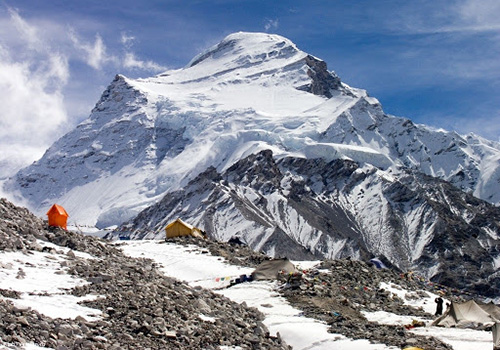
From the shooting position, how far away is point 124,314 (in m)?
25.1

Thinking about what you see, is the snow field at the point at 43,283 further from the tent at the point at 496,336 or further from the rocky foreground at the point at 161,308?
the tent at the point at 496,336

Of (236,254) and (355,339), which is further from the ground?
(236,254)

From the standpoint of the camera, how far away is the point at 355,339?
29.3 metres

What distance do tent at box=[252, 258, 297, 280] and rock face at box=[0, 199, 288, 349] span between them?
7.53 metres

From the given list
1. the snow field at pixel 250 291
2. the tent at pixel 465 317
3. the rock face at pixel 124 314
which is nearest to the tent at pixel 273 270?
the snow field at pixel 250 291

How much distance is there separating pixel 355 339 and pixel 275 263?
1509 centimetres

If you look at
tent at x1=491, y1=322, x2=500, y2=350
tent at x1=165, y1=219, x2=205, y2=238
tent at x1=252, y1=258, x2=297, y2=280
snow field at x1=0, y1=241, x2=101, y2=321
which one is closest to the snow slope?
tent at x1=491, y1=322, x2=500, y2=350

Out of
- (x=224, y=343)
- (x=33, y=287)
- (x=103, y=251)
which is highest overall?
(x=103, y=251)

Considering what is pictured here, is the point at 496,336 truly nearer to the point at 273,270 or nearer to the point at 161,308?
the point at 161,308

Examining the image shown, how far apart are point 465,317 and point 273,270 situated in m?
12.2

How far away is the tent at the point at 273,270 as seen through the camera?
42.6 m

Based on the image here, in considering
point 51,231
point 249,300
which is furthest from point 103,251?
point 249,300

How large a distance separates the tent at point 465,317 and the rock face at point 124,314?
957cm

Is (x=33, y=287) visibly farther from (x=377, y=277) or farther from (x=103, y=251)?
(x=377, y=277)
